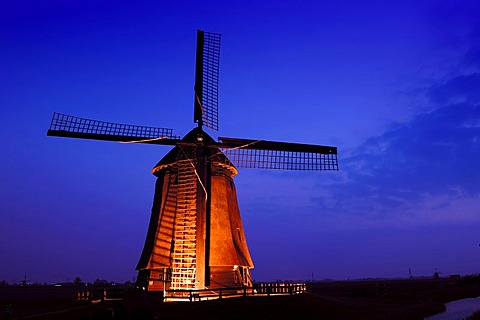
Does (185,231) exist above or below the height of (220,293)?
above

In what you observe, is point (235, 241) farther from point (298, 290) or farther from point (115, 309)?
point (115, 309)

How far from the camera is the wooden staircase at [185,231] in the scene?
19.8m

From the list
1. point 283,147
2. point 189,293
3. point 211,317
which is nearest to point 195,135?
point 283,147

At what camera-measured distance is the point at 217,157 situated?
22859mm

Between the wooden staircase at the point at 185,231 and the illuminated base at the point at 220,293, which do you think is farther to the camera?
the wooden staircase at the point at 185,231

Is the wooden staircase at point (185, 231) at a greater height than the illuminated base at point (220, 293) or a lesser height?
greater

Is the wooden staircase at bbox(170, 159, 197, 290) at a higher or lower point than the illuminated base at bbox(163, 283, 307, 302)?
higher

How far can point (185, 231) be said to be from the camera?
20031 mm

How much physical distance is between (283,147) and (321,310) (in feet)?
28.7

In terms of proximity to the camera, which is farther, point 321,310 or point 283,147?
point 283,147

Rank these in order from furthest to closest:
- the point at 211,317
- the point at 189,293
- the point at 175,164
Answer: the point at 175,164, the point at 189,293, the point at 211,317

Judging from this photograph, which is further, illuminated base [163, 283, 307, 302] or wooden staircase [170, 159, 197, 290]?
wooden staircase [170, 159, 197, 290]

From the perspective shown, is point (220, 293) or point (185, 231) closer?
point (220, 293)

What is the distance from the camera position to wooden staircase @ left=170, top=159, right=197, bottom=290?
19766 mm
